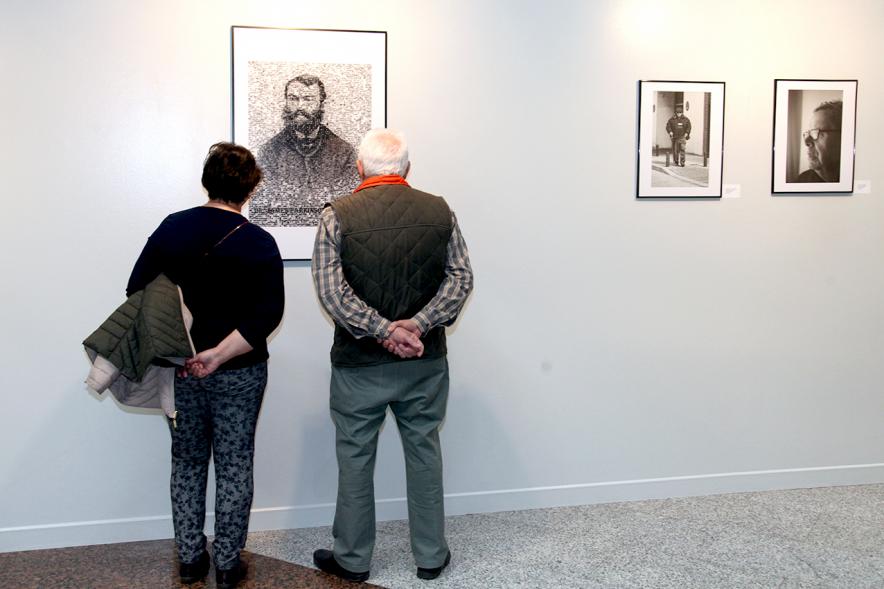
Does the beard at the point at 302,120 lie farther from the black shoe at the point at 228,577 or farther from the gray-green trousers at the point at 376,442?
the black shoe at the point at 228,577

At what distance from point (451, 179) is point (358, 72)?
59cm

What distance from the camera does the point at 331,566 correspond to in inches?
107

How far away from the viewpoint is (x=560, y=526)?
314 centimetres

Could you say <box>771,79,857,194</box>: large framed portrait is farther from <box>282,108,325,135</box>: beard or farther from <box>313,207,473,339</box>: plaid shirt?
<box>282,108,325,135</box>: beard

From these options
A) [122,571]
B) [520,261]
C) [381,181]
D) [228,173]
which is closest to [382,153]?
[381,181]

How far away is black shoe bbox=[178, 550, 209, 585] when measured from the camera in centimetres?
262

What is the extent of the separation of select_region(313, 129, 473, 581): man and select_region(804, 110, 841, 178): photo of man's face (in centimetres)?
196

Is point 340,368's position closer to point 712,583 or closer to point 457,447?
point 457,447

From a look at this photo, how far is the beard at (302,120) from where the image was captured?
305 centimetres

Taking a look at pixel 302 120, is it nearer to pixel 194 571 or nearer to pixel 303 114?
pixel 303 114

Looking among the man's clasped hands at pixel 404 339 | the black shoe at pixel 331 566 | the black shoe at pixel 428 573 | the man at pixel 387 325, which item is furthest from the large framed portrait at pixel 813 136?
the black shoe at pixel 331 566

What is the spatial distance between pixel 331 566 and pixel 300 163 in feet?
5.26

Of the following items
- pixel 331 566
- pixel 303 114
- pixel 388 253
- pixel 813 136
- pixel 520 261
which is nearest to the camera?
pixel 388 253

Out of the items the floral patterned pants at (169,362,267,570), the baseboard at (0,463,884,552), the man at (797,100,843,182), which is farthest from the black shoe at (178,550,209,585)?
the man at (797,100,843,182)
